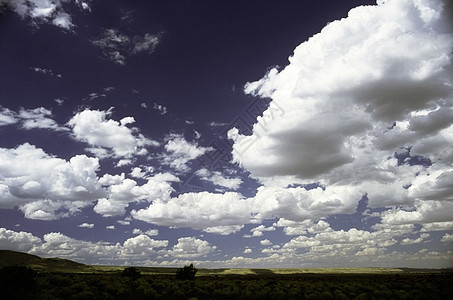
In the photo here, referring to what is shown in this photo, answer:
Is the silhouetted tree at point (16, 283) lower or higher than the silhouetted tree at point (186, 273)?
higher

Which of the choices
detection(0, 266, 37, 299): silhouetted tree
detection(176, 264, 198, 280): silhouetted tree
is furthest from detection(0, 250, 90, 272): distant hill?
detection(0, 266, 37, 299): silhouetted tree

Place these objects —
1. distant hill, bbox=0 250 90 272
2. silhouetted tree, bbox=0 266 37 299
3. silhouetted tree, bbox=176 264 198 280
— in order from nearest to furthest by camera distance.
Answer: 1. silhouetted tree, bbox=0 266 37 299
2. silhouetted tree, bbox=176 264 198 280
3. distant hill, bbox=0 250 90 272

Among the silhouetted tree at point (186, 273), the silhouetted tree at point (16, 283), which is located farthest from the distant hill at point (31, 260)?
the silhouetted tree at point (16, 283)

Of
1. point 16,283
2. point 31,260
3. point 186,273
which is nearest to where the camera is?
point 16,283

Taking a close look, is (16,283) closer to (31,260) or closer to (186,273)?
(186,273)

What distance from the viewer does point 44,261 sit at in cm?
17162

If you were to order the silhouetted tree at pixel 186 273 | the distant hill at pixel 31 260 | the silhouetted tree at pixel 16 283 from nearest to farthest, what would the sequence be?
the silhouetted tree at pixel 16 283 → the silhouetted tree at pixel 186 273 → the distant hill at pixel 31 260

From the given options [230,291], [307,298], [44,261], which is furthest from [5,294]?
[44,261]

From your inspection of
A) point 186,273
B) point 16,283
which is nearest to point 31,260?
point 186,273

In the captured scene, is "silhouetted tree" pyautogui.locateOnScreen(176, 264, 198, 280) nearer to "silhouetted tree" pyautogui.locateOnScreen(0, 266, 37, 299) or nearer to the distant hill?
"silhouetted tree" pyautogui.locateOnScreen(0, 266, 37, 299)

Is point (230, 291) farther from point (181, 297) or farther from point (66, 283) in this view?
Result: point (66, 283)

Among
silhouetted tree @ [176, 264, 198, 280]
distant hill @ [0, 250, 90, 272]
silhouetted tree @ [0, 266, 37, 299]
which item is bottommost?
distant hill @ [0, 250, 90, 272]

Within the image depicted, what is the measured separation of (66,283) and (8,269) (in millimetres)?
10864

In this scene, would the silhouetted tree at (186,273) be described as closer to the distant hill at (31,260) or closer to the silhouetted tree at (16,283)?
the silhouetted tree at (16,283)
